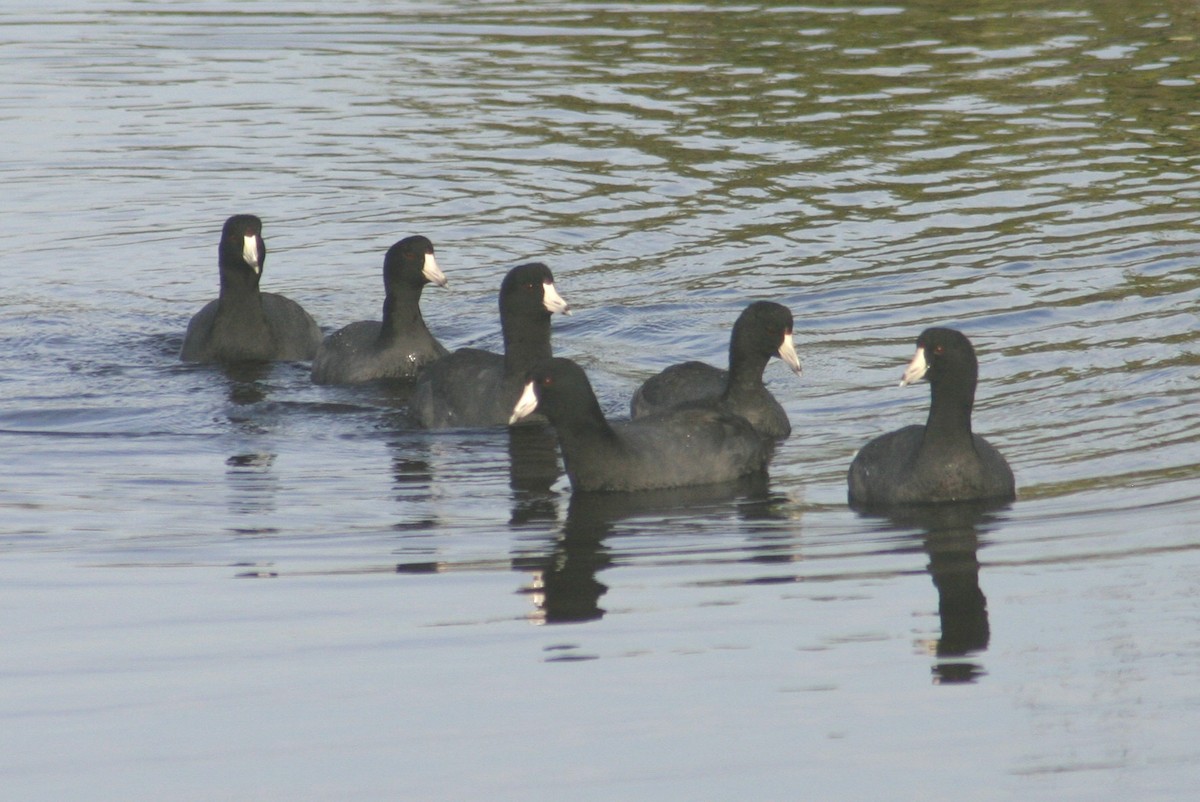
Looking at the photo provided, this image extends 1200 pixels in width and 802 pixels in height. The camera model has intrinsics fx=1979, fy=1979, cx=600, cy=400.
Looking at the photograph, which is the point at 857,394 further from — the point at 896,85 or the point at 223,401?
the point at 896,85

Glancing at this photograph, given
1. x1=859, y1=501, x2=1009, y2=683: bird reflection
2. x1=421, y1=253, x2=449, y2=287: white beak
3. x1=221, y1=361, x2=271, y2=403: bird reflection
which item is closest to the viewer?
x1=859, y1=501, x2=1009, y2=683: bird reflection

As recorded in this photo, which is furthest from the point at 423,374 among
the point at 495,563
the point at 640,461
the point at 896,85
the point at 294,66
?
the point at 294,66

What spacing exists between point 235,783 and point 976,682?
2.32m

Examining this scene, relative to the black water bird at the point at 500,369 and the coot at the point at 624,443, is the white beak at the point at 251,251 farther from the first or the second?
the coot at the point at 624,443

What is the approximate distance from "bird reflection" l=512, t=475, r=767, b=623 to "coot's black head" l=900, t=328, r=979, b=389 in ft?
3.31

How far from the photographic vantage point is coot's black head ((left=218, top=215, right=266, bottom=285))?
1222 cm

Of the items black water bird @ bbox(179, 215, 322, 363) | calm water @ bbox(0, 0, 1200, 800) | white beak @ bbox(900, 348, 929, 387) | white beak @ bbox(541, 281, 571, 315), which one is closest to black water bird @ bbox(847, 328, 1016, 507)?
white beak @ bbox(900, 348, 929, 387)

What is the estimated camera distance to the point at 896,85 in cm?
2008

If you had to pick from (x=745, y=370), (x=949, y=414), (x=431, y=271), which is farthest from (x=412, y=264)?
(x=949, y=414)

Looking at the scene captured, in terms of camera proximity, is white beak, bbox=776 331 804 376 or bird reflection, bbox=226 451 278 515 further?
white beak, bbox=776 331 804 376

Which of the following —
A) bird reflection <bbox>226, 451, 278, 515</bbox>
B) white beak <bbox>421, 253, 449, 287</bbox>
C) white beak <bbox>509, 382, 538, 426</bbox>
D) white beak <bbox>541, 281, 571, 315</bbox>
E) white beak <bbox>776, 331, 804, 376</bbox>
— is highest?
white beak <bbox>421, 253, 449, 287</bbox>

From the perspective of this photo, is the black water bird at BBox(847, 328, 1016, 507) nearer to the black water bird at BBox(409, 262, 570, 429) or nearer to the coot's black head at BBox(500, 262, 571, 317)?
the black water bird at BBox(409, 262, 570, 429)

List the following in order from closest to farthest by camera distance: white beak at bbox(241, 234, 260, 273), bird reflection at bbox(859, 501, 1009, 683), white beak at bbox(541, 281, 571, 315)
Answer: bird reflection at bbox(859, 501, 1009, 683) < white beak at bbox(541, 281, 571, 315) < white beak at bbox(241, 234, 260, 273)

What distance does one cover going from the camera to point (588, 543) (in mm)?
8289
